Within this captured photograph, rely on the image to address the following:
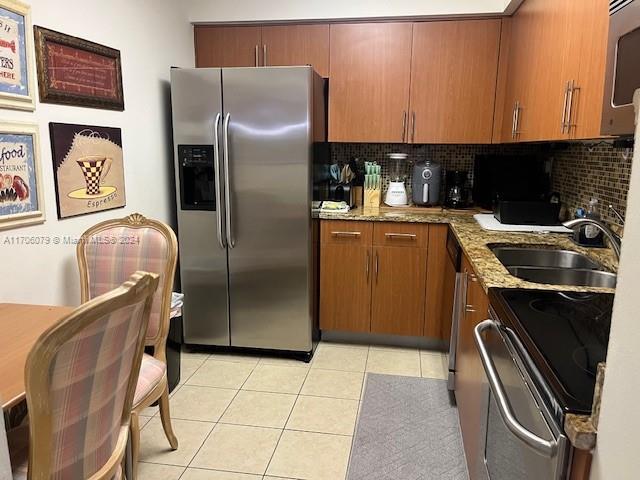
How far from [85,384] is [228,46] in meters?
2.73

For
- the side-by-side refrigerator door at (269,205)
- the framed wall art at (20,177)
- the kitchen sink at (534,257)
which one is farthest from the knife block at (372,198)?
the framed wall art at (20,177)

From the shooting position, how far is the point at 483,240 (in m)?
2.25

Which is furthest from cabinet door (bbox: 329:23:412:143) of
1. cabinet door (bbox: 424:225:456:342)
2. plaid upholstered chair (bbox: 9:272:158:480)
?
plaid upholstered chair (bbox: 9:272:158:480)

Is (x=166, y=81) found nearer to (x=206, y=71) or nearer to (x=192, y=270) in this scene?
(x=206, y=71)

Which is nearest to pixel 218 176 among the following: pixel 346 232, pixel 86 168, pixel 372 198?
pixel 86 168

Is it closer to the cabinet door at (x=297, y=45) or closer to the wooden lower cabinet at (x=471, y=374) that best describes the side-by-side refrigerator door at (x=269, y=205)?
the cabinet door at (x=297, y=45)

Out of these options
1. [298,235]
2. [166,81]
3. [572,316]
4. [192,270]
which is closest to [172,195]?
[192,270]

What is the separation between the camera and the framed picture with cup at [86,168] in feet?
6.76

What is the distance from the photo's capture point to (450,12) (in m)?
2.91

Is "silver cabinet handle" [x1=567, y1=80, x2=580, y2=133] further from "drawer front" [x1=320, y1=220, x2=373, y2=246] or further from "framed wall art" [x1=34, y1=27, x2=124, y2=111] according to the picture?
"framed wall art" [x1=34, y1=27, x2=124, y2=111]

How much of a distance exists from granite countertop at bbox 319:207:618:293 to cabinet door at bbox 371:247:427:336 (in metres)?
0.23

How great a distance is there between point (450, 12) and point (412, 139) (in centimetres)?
81

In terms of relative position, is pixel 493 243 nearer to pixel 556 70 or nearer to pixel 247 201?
pixel 556 70

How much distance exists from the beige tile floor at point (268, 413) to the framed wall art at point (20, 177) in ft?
3.73
